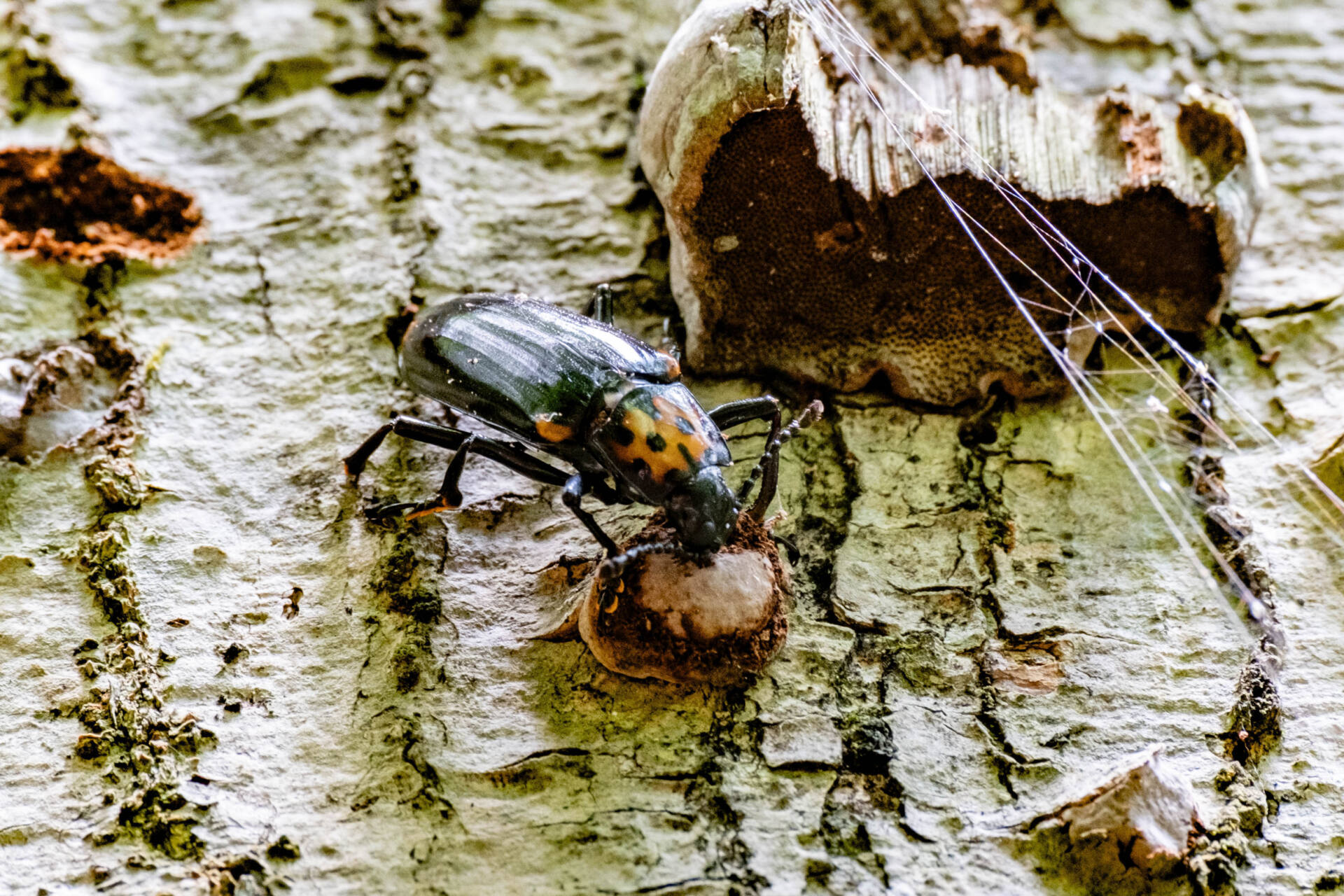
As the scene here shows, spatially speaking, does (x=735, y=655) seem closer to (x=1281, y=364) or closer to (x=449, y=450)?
(x=449, y=450)

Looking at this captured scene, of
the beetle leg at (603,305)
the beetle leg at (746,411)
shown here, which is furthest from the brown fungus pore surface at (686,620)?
the beetle leg at (603,305)

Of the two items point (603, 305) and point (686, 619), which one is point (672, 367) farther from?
point (686, 619)

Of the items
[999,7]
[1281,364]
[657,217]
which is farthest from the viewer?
[999,7]

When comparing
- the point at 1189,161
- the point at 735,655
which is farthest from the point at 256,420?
the point at 1189,161

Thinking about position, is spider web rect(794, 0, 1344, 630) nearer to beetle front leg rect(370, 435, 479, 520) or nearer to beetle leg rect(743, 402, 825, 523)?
beetle leg rect(743, 402, 825, 523)

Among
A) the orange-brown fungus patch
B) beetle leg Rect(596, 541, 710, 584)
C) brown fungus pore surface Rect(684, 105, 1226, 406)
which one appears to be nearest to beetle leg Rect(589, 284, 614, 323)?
brown fungus pore surface Rect(684, 105, 1226, 406)

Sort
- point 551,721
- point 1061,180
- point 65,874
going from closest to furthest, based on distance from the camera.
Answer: point 65,874
point 551,721
point 1061,180

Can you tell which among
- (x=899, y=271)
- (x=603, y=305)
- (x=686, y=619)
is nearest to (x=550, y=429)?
(x=603, y=305)

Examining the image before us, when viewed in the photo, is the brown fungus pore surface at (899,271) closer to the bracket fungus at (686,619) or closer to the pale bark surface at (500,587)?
the pale bark surface at (500,587)
